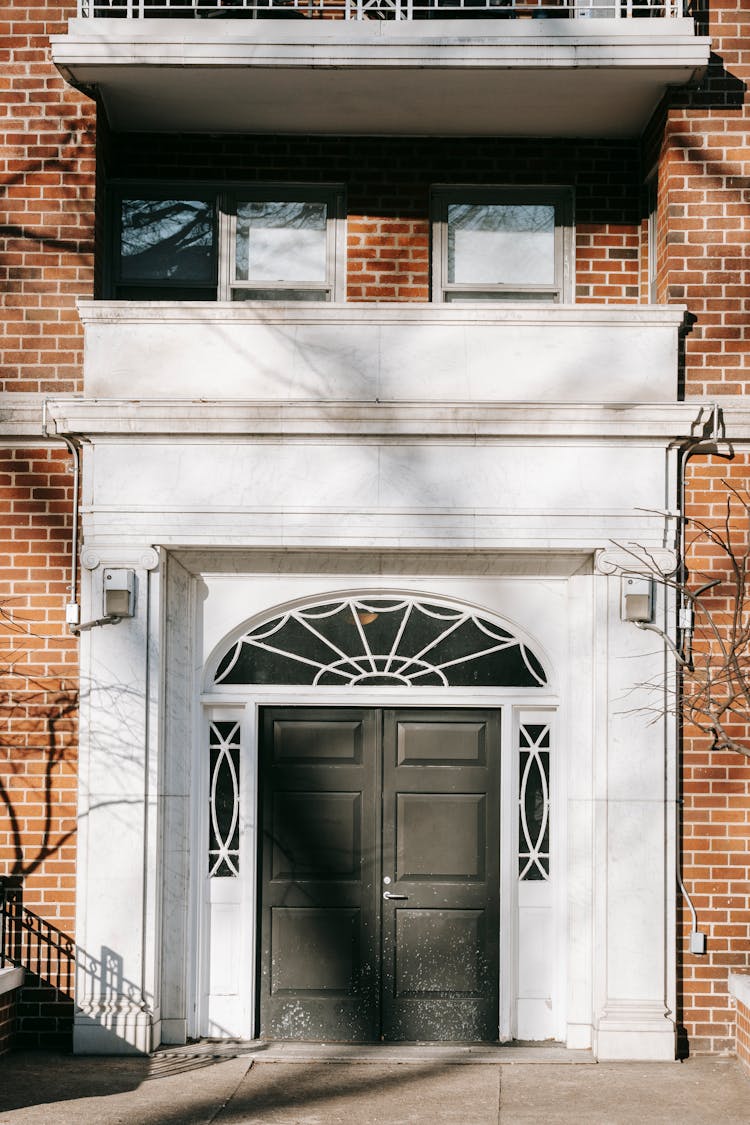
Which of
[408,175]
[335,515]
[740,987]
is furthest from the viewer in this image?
[408,175]

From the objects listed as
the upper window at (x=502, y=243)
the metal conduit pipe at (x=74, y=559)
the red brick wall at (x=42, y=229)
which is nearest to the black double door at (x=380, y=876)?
the metal conduit pipe at (x=74, y=559)

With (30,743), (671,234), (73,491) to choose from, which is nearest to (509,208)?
(671,234)

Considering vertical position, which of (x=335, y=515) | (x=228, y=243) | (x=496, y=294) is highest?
(x=228, y=243)

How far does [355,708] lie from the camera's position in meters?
9.26

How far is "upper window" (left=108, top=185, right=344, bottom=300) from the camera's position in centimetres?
1000

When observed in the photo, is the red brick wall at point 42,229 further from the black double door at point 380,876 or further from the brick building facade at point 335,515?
the black double door at point 380,876

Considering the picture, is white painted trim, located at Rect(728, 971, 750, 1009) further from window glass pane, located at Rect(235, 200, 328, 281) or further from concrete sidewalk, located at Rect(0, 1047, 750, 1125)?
window glass pane, located at Rect(235, 200, 328, 281)

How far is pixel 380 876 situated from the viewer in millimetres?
9133

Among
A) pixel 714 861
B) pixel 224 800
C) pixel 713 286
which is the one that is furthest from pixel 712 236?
pixel 224 800

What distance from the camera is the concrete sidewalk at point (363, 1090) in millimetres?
7508

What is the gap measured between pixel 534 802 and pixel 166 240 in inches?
193

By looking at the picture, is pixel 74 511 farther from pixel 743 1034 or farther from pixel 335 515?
pixel 743 1034

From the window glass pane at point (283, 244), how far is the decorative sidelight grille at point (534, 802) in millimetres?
3766

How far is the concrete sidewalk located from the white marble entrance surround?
1.11ft
